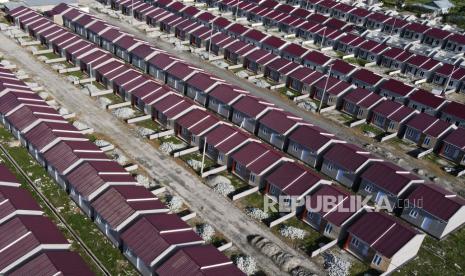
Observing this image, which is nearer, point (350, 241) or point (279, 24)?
point (350, 241)

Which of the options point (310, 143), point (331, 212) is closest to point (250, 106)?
point (310, 143)

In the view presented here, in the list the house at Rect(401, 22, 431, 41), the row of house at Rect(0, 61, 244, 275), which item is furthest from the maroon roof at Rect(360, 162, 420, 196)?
the house at Rect(401, 22, 431, 41)

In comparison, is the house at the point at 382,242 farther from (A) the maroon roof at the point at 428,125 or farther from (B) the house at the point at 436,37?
(B) the house at the point at 436,37

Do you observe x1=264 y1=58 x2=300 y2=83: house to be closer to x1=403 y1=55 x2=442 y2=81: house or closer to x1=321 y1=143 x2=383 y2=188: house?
x1=321 y1=143 x2=383 y2=188: house

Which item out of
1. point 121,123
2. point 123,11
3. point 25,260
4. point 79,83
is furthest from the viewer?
point 123,11

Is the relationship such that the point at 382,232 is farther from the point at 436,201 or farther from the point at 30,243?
the point at 30,243

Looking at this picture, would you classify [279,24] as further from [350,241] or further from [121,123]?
[350,241]

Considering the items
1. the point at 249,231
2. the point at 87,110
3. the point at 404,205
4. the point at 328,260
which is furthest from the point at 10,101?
the point at 404,205
